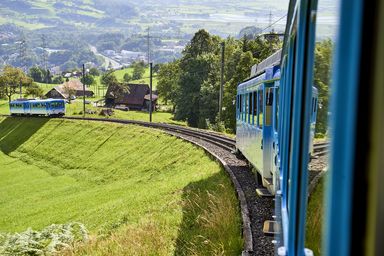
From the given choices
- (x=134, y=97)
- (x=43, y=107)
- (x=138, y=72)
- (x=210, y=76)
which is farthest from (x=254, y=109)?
(x=138, y=72)

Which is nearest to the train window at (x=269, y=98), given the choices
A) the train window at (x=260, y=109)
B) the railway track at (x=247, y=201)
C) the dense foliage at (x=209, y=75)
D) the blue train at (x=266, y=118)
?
the blue train at (x=266, y=118)

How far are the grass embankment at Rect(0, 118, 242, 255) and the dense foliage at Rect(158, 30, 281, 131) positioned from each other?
962 cm

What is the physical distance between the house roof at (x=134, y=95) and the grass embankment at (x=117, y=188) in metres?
28.5

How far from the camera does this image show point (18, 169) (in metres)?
30.5

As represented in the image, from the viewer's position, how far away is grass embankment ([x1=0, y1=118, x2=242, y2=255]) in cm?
860

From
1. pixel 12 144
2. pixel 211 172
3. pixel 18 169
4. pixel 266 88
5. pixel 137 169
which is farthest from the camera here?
pixel 12 144

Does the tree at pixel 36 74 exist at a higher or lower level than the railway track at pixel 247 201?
lower

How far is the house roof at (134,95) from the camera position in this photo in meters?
73.2

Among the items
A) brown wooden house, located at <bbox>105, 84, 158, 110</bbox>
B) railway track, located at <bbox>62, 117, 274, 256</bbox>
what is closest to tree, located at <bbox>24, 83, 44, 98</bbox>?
brown wooden house, located at <bbox>105, 84, 158, 110</bbox>

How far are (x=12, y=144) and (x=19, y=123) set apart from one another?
20.3 feet

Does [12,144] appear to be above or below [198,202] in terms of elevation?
below

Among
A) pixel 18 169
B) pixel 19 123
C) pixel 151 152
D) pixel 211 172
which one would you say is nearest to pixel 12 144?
pixel 19 123

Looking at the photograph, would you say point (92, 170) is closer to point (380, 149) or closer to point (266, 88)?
point (266, 88)

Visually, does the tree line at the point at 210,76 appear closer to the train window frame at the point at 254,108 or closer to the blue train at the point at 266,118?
the train window frame at the point at 254,108
